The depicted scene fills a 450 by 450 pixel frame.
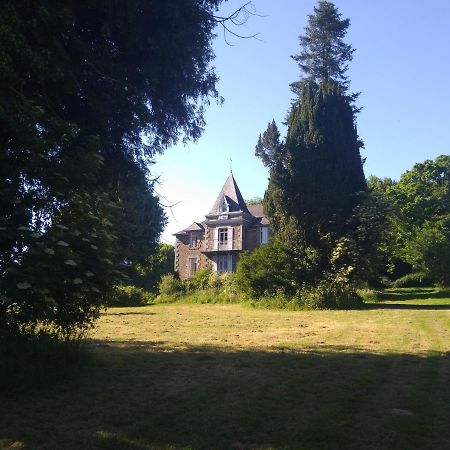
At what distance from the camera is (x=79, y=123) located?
6.76 meters

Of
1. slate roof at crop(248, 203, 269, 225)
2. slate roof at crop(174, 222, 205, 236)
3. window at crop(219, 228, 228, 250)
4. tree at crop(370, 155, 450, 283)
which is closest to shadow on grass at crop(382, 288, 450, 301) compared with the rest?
tree at crop(370, 155, 450, 283)

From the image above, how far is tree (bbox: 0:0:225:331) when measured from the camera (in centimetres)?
510

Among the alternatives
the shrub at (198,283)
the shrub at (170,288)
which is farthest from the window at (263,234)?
the shrub at (170,288)

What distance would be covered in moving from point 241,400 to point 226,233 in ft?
139

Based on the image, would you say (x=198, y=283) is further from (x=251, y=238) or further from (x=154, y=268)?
(x=154, y=268)

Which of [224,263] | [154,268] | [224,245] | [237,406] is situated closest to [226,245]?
[224,245]

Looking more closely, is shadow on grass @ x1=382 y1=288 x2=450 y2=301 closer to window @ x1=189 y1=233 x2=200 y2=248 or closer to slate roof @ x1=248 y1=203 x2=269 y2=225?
slate roof @ x1=248 y1=203 x2=269 y2=225

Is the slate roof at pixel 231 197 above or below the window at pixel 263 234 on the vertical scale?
above

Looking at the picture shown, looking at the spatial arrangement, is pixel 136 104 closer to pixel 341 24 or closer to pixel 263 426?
pixel 263 426

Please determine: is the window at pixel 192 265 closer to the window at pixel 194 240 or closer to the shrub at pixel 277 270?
the window at pixel 194 240

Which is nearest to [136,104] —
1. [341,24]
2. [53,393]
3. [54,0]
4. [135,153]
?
[135,153]

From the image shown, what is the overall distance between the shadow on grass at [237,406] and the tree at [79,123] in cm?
106

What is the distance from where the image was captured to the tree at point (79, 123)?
16.7 ft

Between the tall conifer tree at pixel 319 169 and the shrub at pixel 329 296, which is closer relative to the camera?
the shrub at pixel 329 296
